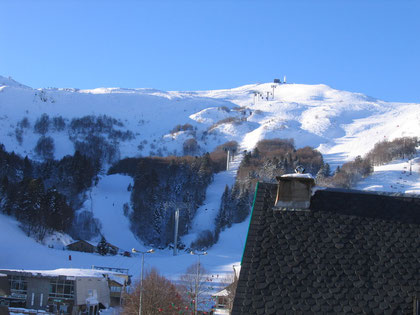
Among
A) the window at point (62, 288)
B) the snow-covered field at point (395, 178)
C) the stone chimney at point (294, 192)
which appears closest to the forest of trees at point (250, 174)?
the snow-covered field at point (395, 178)

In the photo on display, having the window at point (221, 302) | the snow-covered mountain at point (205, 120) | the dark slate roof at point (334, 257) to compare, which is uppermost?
the snow-covered mountain at point (205, 120)

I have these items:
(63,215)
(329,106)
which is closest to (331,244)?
(63,215)

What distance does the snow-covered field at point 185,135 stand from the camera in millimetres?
59219

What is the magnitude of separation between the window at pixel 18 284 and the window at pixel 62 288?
2.35 metres

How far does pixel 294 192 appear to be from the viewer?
8375 millimetres

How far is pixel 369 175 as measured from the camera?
91.7 m

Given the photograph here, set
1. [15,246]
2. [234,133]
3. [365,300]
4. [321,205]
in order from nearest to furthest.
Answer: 1. [365,300]
2. [321,205]
3. [15,246]
4. [234,133]

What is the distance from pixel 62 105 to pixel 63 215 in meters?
104

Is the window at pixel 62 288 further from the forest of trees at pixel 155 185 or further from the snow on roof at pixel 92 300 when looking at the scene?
the forest of trees at pixel 155 185

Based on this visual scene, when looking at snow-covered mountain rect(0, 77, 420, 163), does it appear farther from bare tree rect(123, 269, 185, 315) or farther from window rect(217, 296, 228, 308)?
bare tree rect(123, 269, 185, 315)

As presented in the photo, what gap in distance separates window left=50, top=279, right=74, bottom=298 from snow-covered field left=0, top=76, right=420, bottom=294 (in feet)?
47.9

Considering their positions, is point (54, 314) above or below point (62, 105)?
below

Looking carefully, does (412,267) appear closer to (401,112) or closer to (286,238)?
(286,238)

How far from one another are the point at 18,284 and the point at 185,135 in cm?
11916
